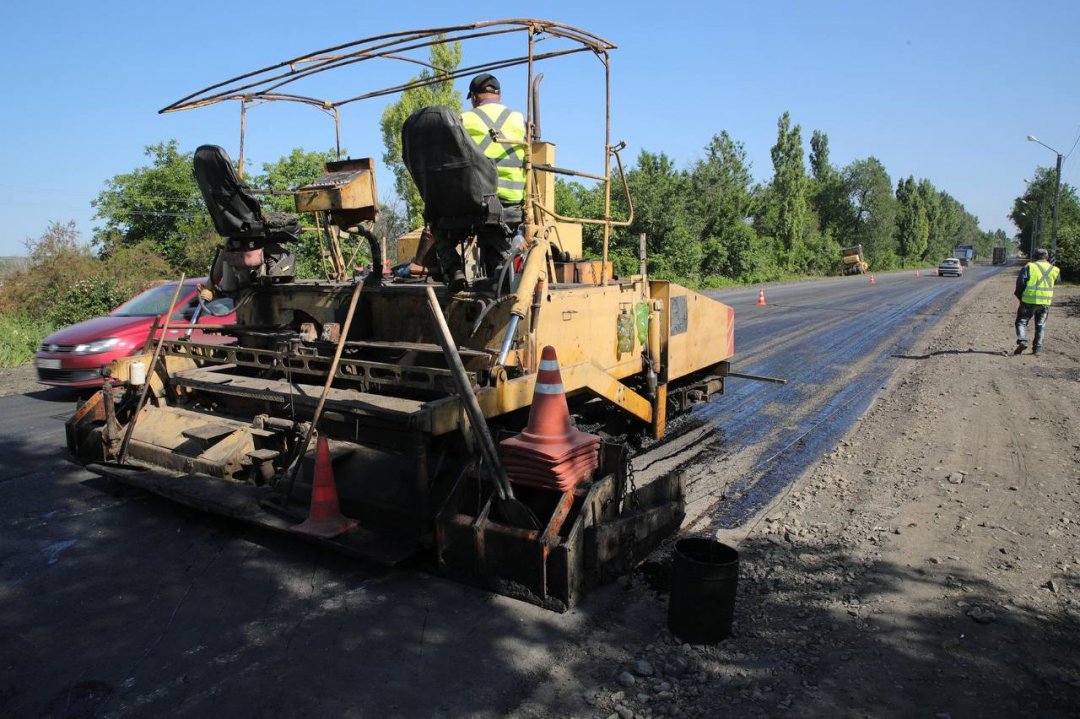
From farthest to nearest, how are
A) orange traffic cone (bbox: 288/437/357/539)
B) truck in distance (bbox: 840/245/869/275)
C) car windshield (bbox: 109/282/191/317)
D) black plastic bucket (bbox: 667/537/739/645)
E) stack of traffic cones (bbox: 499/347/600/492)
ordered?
truck in distance (bbox: 840/245/869/275), car windshield (bbox: 109/282/191/317), orange traffic cone (bbox: 288/437/357/539), stack of traffic cones (bbox: 499/347/600/492), black plastic bucket (bbox: 667/537/739/645)

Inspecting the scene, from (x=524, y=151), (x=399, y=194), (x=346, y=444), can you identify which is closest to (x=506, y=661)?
(x=346, y=444)

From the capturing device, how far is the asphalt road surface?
117 inches

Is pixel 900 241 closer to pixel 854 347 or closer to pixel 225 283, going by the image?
pixel 854 347

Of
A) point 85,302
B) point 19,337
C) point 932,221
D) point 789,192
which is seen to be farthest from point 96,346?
point 932,221

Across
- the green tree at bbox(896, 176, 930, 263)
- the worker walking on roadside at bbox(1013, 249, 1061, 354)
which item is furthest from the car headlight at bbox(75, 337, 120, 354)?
the green tree at bbox(896, 176, 930, 263)

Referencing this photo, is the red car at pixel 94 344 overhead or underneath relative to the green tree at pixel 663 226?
underneath

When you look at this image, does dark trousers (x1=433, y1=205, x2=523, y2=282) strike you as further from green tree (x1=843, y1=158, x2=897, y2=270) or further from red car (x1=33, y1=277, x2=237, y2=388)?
green tree (x1=843, y1=158, x2=897, y2=270)

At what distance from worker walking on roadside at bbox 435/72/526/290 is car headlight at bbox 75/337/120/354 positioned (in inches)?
253

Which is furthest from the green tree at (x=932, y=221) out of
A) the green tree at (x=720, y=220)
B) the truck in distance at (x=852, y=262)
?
the green tree at (x=720, y=220)

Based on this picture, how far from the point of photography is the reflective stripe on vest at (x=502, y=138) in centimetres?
470

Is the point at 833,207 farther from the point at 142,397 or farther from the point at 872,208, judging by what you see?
the point at 142,397

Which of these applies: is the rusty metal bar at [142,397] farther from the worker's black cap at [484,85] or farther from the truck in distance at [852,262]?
the truck in distance at [852,262]

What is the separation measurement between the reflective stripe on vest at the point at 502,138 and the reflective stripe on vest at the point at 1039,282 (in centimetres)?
1116

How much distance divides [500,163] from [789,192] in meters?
54.3
